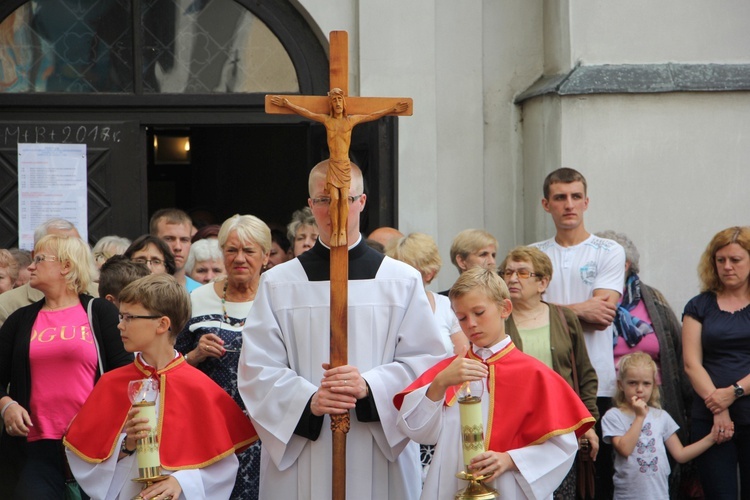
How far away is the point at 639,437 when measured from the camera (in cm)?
Answer: 754

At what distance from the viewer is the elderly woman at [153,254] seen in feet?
24.2

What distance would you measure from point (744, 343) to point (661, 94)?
2.40m

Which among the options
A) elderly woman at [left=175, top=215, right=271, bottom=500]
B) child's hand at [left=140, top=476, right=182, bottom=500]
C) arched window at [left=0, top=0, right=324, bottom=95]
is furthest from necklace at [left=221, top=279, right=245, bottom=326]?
arched window at [left=0, top=0, right=324, bottom=95]

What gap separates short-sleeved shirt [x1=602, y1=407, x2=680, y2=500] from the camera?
24.6ft

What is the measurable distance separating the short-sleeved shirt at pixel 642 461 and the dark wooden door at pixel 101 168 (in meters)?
4.39

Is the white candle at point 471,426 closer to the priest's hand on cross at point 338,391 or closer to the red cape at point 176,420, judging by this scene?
the priest's hand on cross at point 338,391

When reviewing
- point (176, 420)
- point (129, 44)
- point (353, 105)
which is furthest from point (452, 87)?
point (176, 420)

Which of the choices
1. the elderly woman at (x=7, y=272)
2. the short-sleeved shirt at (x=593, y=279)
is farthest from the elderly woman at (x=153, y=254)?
the short-sleeved shirt at (x=593, y=279)

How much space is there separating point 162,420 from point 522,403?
1512mm

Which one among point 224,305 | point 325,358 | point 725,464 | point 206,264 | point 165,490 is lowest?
point 725,464

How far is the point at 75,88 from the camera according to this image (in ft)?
33.3

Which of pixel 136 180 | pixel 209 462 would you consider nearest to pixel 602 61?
pixel 136 180

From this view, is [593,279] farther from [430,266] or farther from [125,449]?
[125,449]

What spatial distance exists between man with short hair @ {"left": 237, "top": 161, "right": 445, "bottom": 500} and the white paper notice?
190 inches
